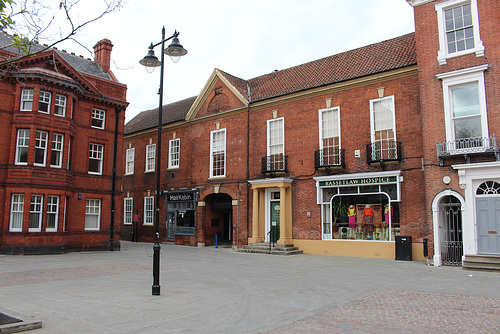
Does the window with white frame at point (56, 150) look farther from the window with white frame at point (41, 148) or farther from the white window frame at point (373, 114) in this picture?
the white window frame at point (373, 114)

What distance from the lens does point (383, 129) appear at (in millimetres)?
17812

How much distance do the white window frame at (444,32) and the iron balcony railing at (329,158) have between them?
5.86 meters

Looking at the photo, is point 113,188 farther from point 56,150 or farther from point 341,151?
point 341,151

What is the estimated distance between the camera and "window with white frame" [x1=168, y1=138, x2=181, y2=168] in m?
27.2

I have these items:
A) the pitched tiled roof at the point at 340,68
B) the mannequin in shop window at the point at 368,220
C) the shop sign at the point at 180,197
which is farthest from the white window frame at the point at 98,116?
the mannequin in shop window at the point at 368,220

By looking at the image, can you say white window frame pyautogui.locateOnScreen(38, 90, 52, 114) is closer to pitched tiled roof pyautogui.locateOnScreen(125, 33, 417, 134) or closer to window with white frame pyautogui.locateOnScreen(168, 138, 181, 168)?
window with white frame pyautogui.locateOnScreen(168, 138, 181, 168)

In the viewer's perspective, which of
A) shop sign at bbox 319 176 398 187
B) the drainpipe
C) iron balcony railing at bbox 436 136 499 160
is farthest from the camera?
the drainpipe

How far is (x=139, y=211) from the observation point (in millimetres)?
28953

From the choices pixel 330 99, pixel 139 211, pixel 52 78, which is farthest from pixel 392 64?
pixel 139 211

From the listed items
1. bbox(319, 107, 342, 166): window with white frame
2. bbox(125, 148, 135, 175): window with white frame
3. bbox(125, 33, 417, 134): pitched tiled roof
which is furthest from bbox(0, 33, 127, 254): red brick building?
bbox(319, 107, 342, 166): window with white frame

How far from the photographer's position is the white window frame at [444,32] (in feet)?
48.0

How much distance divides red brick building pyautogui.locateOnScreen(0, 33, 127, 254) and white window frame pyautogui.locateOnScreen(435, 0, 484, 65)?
49.4 ft

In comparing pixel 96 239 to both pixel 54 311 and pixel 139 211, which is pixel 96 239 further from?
pixel 54 311

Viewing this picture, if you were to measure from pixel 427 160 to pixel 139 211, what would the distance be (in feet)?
67.8
